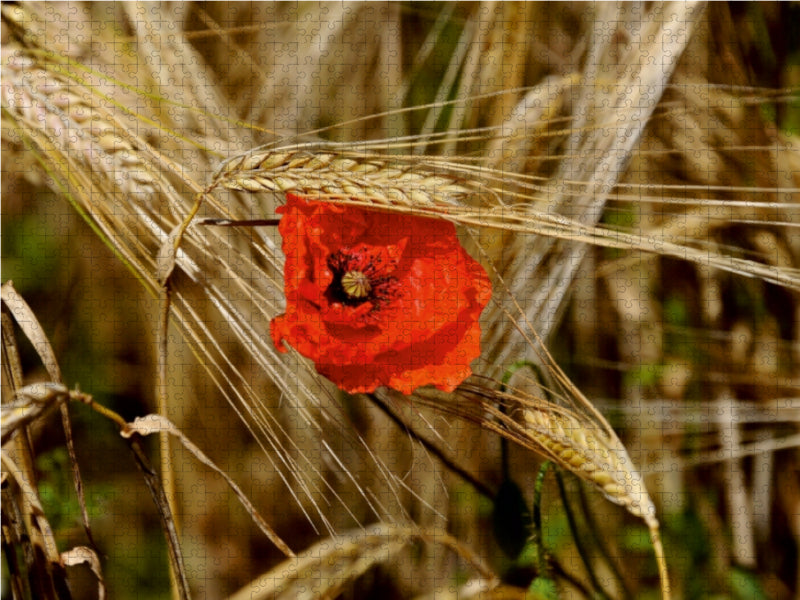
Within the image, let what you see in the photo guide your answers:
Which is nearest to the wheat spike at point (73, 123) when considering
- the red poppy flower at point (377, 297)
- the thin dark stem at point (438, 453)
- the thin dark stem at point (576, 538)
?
the red poppy flower at point (377, 297)

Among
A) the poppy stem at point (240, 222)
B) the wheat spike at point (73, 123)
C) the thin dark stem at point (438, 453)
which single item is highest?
the wheat spike at point (73, 123)

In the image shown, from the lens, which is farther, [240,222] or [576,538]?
[576,538]

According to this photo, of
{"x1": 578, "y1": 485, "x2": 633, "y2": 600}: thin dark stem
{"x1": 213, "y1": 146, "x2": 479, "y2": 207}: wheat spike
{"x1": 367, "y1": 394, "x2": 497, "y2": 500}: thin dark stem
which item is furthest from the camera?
{"x1": 578, "y1": 485, "x2": 633, "y2": 600}: thin dark stem

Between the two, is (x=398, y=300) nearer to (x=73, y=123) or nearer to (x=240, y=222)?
(x=240, y=222)

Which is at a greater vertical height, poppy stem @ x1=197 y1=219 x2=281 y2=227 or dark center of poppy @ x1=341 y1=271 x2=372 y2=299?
poppy stem @ x1=197 y1=219 x2=281 y2=227

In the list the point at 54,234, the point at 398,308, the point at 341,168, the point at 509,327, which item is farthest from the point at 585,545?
the point at 54,234

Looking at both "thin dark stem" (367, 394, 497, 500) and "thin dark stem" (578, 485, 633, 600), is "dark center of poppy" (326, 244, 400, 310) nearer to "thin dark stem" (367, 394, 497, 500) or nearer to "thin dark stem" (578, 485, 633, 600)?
"thin dark stem" (367, 394, 497, 500)

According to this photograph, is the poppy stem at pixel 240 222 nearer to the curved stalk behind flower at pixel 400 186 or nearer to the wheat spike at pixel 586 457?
the curved stalk behind flower at pixel 400 186

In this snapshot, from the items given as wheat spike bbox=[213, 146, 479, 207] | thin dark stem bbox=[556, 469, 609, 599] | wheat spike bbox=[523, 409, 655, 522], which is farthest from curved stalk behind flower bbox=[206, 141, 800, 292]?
thin dark stem bbox=[556, 469, 609, 599]

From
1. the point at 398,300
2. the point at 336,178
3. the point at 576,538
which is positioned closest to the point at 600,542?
the point at 576,538
